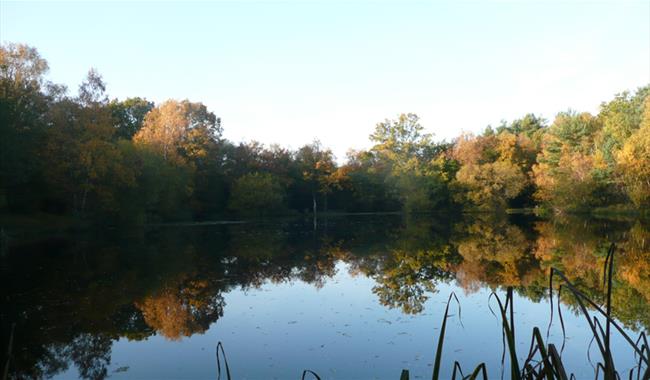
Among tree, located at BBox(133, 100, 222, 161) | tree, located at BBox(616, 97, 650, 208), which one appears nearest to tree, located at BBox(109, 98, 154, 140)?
tree, located at BBox(133, 100, 222, 161)

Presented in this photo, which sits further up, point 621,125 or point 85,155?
point 621,125

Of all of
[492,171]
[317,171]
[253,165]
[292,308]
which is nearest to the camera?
[292,308]

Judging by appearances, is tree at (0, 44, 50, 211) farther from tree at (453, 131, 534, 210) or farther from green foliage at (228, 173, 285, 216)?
tree at (453, 131, 534, 210)

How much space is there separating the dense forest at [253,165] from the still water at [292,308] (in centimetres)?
1218

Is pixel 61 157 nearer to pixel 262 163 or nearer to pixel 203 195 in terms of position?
pixel 203 195

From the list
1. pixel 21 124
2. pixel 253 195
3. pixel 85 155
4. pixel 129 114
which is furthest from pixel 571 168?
pixel 129 114

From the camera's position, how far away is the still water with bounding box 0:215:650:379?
7.44 metres

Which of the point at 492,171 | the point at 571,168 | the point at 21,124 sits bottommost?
the point at 571,168

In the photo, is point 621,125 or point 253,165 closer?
point 621,125

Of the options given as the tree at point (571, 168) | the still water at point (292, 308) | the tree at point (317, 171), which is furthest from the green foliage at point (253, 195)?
the tree at point (571, 168)

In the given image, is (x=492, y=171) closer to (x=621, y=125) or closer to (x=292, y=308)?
(x=621, y=125)

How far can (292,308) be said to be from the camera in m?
11.1

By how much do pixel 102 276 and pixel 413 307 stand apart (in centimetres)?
989

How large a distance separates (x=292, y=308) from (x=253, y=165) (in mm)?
46989
